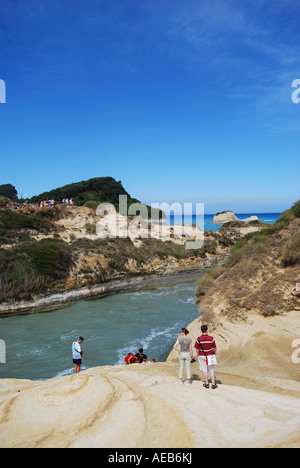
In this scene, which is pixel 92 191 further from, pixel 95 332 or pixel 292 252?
pixel 292 252

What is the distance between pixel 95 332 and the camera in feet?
52.9

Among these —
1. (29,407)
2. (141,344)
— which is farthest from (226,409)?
(141,344)

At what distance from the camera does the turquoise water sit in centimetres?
1239

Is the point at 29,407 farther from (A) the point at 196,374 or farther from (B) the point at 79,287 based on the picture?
(B) the point at 79,287

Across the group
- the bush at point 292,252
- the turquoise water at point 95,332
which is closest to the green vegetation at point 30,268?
the turquoise water at point 95,332

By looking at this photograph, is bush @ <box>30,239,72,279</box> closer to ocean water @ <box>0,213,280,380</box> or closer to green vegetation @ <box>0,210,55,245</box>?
green vegetation @ <box>0,210,55,245</box>

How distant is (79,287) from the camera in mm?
23875

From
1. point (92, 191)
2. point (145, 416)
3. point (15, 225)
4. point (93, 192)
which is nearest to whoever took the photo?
point (145, 416)

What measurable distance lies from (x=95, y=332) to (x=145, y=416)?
12.1m

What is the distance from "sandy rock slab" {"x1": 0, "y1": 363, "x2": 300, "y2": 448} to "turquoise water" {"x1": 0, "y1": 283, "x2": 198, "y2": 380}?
6641 millimetres

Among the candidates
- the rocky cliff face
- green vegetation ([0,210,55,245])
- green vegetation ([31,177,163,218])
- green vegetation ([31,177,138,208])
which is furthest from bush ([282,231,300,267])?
green vegetation ([31,177,138,208])

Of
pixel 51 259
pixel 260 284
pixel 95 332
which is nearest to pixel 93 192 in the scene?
pixel 51 259

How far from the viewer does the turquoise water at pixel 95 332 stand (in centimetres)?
1239

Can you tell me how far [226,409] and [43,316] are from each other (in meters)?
16.9
